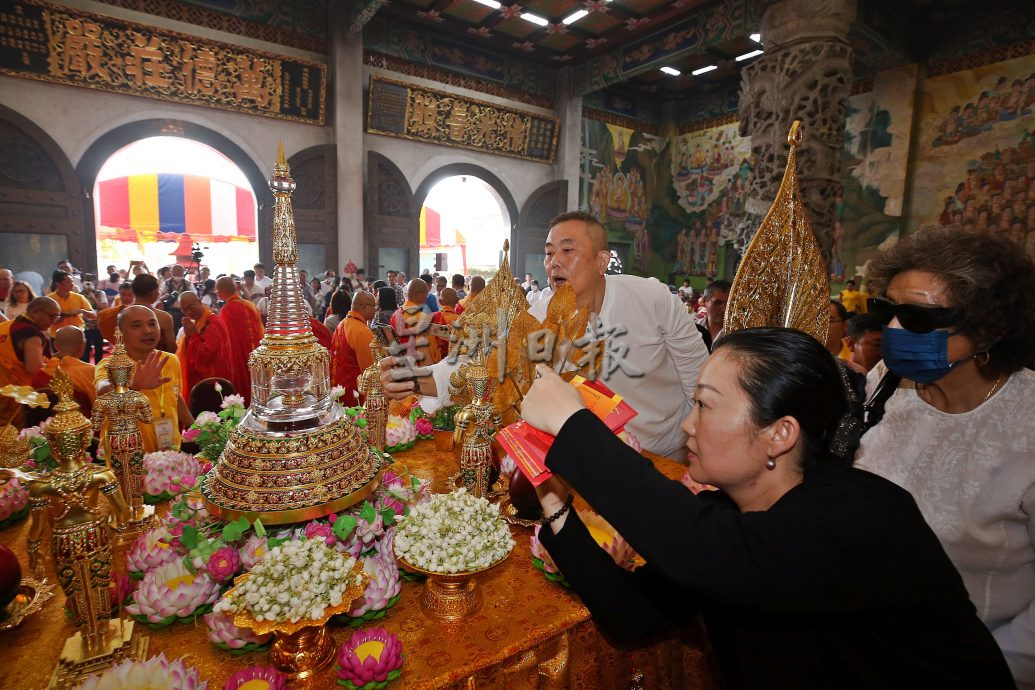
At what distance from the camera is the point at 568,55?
11.3 meters

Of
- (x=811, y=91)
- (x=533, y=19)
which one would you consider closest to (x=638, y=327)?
(x=811, y=91)

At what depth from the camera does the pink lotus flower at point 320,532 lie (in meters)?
1.19

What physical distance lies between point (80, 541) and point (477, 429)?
3.32 feet

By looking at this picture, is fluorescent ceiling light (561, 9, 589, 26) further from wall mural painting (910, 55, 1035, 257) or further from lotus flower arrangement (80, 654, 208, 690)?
lotus flower arrangement (80, 654, 208, 690)

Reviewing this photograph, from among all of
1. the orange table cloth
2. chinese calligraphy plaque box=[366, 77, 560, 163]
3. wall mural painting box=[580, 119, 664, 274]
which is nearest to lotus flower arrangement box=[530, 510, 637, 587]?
the orange table cloth

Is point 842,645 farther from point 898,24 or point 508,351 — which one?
point 898,24

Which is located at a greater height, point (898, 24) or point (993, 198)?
point (898, 24)

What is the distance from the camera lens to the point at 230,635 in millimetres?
1088

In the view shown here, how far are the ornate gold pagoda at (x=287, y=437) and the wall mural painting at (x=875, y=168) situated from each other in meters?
9.76

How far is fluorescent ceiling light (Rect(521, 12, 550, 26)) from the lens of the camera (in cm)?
968

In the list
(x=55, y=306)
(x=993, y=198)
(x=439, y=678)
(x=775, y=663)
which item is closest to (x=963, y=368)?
(x=775, y=663)

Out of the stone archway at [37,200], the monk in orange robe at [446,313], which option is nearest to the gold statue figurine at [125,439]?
the monk in orange robe at [446,313]

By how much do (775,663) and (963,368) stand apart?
106 centimetres

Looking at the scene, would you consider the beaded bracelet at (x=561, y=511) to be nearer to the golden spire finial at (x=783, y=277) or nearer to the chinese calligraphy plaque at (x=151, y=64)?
the golden spire finial at (x=783, y=277)
